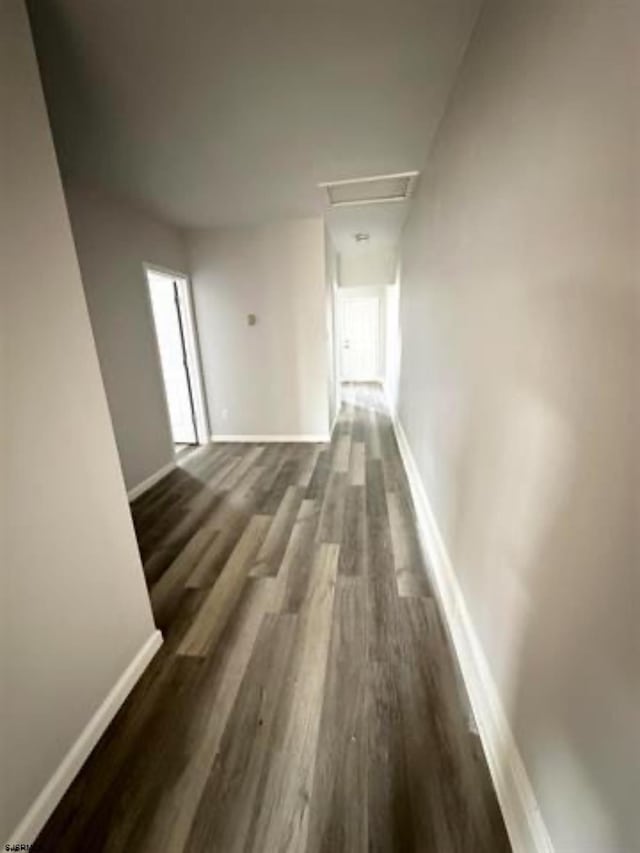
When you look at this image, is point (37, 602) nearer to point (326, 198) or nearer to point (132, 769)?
point (132, 769)

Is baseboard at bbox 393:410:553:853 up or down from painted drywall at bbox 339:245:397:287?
down

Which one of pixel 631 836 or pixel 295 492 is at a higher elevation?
pixel 631 836

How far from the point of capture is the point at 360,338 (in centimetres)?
891

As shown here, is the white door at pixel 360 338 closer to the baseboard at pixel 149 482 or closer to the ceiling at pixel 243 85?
the baseboard at pixel 149 482

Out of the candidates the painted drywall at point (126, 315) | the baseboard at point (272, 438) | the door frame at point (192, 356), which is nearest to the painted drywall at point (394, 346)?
the baseboard at point (272, 438)

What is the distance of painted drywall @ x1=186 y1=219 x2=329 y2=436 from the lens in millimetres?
4105

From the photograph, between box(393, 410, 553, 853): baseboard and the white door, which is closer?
box(393, 410, 553, 853): baseboard

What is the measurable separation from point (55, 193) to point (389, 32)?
1412mm

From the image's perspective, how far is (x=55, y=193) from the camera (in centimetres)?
114

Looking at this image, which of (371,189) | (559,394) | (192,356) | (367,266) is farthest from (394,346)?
(559,394)

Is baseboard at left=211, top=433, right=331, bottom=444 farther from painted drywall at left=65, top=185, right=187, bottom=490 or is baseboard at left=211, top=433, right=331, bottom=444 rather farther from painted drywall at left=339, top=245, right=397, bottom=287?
painted drywall at left=339, top=245, right=397, bottom=287

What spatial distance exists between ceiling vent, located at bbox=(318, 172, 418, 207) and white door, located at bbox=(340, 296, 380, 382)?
Result: 521 cm

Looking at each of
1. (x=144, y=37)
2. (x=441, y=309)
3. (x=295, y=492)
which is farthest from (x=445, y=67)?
(x=295, y=492)

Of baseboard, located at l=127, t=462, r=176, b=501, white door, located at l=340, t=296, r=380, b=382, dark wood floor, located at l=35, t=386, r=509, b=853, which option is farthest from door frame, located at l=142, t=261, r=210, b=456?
white door, located at l=340, t=296, r=380, b=382
